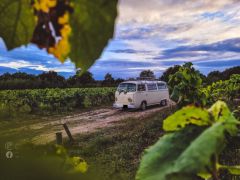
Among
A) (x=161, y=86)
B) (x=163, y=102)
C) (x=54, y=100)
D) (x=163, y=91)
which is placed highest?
(x=161, y=86)

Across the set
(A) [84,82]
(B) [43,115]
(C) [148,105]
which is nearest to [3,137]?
(B) [43,115]

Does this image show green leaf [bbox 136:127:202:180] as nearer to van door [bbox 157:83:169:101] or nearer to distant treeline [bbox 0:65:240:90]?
van door [bbox 157:83:169:101]

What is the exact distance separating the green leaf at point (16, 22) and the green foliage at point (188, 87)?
715cm

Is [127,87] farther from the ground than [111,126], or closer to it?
farther from the ground

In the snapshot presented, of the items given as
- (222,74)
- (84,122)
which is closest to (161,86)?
(84,122)

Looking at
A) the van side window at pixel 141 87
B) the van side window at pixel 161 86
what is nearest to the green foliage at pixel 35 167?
the van side window at pixel 141 87

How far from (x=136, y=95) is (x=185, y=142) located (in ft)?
65.9

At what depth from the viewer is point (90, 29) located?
1.26 feet

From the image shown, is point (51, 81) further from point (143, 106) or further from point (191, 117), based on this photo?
point (191, 117)

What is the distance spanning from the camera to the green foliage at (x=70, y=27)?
0.38 meters

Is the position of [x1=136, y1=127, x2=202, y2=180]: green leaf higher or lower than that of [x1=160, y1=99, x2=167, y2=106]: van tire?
higher

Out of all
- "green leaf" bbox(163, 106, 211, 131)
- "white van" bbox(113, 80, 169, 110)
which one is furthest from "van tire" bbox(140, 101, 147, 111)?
"green leaf" bbox(163, 106, 211, 131)

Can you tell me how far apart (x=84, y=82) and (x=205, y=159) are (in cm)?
3905

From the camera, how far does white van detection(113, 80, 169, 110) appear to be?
67.8 ft
